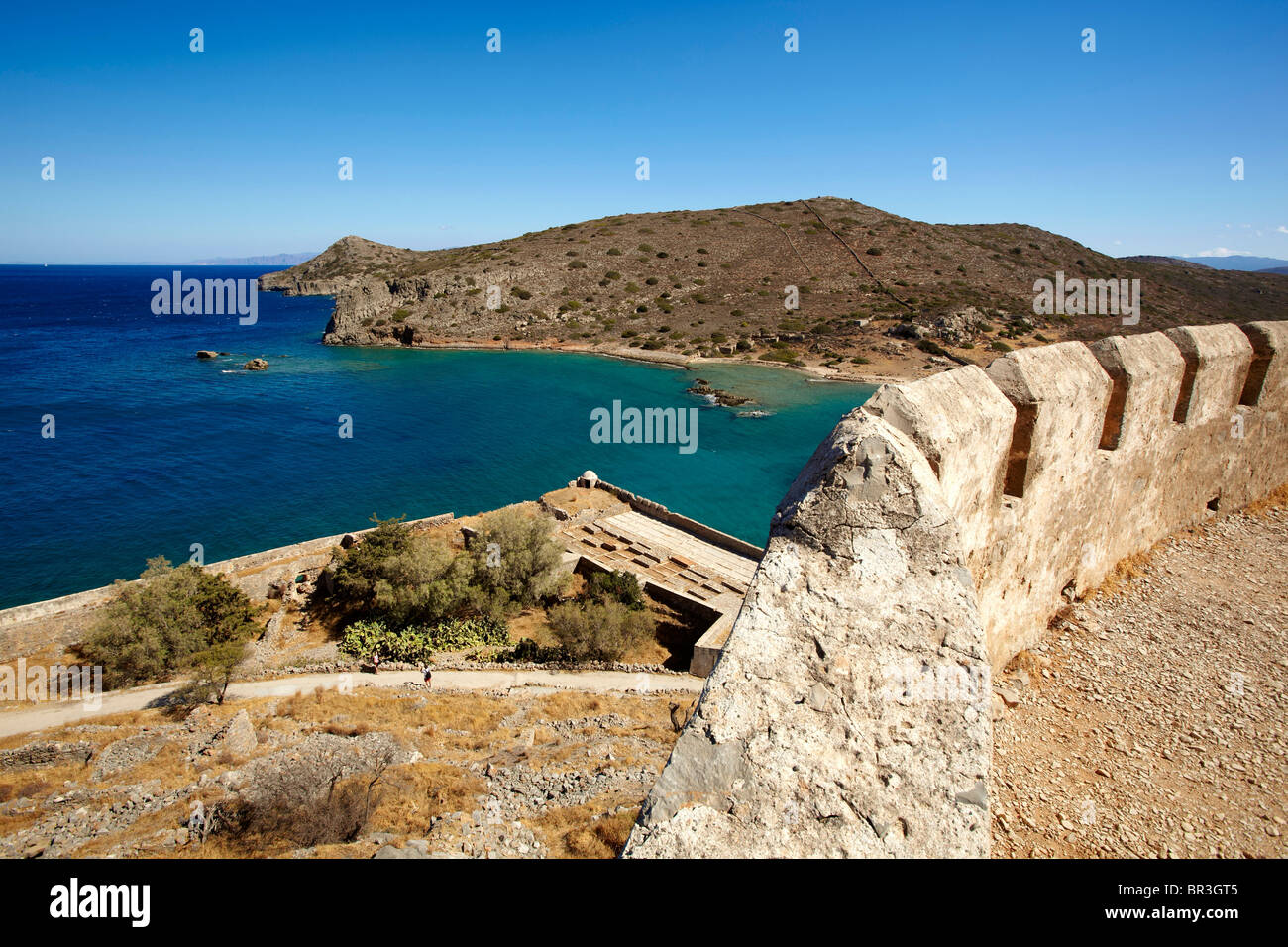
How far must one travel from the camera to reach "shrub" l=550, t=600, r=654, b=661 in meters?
19.1

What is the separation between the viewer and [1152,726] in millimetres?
4613

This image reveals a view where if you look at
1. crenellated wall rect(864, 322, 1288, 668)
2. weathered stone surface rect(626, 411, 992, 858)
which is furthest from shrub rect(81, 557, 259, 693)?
crenellated wall rect(864, 322, 1288, 668)

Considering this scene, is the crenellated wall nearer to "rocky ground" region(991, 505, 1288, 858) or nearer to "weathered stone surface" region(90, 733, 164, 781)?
"rocky ground" region(991, 505, 1288, 858)

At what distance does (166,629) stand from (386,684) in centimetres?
716

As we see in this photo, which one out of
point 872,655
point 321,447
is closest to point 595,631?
point 872,655

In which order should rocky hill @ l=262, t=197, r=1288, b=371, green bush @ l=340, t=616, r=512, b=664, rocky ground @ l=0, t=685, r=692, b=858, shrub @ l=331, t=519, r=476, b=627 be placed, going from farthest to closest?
rocky hill @ l=262, t=197, r=1288, b=371
shrub @ l=331, t=519, r=476, b=627
green bush @ l=340, t=616, r=512, b=664
rocky ground @ l=0, t=685, r=692, b=858

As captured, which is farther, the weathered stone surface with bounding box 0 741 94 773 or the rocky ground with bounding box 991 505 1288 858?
the weathered stone surface with bounding box 0 741 94 773

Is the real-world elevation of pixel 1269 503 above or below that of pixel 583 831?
above

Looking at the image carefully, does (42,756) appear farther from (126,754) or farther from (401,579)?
(401,579)

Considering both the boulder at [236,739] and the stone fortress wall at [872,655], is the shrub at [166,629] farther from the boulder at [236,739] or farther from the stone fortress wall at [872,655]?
the stone fortress wall at [872,655]

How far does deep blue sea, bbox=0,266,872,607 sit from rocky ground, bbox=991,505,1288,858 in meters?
24.4

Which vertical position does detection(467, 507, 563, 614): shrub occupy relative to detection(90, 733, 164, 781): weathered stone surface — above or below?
above

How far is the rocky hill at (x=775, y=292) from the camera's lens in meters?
62.8
